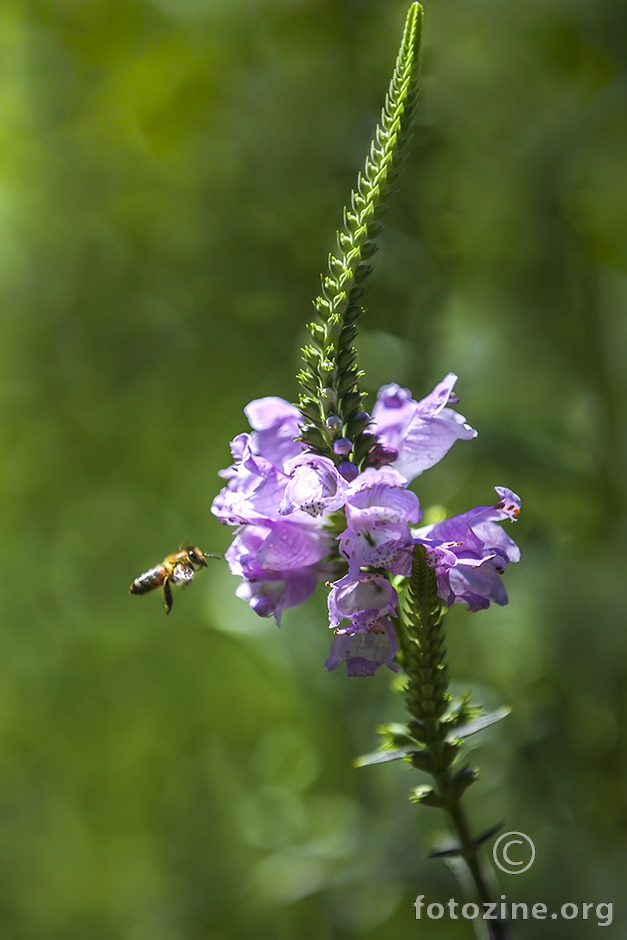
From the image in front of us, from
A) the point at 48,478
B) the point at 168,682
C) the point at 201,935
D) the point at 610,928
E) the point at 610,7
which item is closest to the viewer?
the point at 610,928

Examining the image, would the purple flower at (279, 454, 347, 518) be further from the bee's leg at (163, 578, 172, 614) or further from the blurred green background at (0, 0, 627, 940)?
the blurred green background at (0, 0, 627, 940)

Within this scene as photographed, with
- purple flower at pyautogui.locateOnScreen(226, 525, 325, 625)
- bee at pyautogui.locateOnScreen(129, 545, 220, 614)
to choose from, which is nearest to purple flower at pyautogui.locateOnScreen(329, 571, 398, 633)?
purple flower at pyautogui.locateOnScreen(226, 525, 325, 625)

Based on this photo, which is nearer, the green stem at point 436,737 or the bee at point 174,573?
the green stem at point 436,737

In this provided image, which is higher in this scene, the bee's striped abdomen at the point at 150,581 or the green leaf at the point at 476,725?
the bee's striped abdomen at the point at 150,581

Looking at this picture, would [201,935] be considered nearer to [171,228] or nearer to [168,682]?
[168,682]

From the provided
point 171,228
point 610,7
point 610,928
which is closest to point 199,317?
point 171,228

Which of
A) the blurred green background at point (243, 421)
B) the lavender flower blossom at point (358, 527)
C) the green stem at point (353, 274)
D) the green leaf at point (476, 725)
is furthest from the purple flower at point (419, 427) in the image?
the blurred green background at point (243, 421)

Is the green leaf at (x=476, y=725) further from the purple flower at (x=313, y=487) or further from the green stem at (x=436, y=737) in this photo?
the purple flower at (x=313, y=487)

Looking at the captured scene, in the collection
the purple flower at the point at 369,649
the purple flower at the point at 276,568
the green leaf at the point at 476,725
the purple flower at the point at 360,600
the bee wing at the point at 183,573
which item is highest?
the bee wing at the point at 183,573
